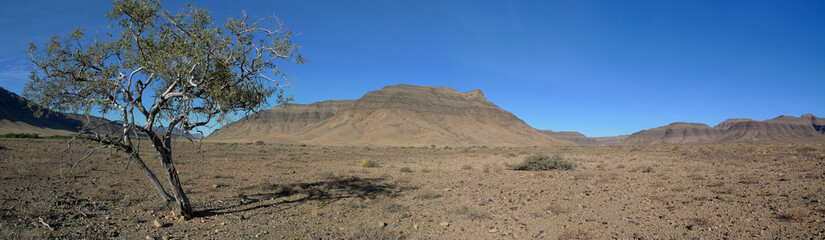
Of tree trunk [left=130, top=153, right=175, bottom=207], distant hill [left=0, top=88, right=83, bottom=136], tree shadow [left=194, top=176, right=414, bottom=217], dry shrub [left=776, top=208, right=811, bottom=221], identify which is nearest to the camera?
dry shrub [left=776, top=208, right=811, bottom=221]

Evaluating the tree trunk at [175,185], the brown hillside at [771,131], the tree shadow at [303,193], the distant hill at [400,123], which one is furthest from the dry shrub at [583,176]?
the brown hillside at [771,131]

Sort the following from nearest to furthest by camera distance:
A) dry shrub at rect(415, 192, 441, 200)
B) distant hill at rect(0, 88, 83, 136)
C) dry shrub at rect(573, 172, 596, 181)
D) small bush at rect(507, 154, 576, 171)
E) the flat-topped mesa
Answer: dry shrub at rect(415, 192, 441, 200) → dry shrub at rect(573, 172, 596, 181) → small bush at rect(507, 154, 576, 171) → distant hill at rect(0, 88, 83, 136) → the flat-topped mesa

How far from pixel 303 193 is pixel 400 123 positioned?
289 ft

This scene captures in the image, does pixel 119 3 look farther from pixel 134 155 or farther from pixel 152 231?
pixel 152 231

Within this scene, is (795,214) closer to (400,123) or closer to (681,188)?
(681,188)

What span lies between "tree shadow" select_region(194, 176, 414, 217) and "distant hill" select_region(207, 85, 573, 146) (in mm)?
68329

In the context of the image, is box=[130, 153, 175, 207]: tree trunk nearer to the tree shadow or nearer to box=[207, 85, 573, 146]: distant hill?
the tree shadow

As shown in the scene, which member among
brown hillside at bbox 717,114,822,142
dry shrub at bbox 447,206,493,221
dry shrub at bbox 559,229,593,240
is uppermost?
brown hillside at bbox 717,114,822,142

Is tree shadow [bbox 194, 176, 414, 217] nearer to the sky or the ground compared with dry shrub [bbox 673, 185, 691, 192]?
nearer to the ground

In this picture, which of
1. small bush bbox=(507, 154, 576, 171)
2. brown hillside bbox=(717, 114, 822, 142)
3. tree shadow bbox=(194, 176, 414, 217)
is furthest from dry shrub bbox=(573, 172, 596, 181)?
brown hillside bbox=(717, 114, 822, 142)

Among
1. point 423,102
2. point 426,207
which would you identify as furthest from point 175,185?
point 423,102

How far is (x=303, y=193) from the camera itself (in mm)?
11008

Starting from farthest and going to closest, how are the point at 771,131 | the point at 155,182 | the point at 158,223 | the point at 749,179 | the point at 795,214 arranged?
the point at 771,131, the point at 749,179, the point at 155,182, the point at 158,223, the point at 795,214

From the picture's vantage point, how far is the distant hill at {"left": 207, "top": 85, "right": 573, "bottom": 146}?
299 ft
